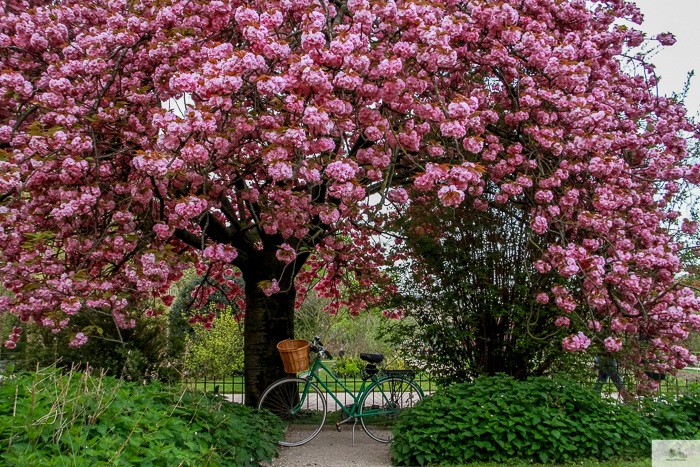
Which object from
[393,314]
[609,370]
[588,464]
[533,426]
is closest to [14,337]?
[393,314]

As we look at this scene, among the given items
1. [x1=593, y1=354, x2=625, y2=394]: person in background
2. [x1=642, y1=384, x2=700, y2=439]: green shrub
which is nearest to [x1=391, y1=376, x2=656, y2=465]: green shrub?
[x1=642, y1=384, x2=700, y2=439]: green shrub

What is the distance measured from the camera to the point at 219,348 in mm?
10672

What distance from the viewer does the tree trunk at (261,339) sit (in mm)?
6059

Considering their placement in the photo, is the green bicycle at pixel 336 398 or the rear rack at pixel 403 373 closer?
the green bicycle at pixel 336 398

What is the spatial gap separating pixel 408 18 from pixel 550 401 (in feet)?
11.7

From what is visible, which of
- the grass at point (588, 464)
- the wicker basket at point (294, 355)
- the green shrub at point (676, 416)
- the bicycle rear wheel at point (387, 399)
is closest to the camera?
the grass at point (588, 464)

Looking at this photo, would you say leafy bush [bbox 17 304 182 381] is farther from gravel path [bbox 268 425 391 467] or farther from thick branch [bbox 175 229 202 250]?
gravel path [bbox 268 425 391 467]

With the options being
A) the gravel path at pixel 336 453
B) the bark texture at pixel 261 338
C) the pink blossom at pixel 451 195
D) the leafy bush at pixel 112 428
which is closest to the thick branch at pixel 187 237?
the bark texture at pixel 261 338

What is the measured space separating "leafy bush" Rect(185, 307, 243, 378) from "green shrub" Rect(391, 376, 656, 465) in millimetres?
6683

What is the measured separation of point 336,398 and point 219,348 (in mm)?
5405

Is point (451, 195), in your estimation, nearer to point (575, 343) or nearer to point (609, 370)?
point (575, 343)

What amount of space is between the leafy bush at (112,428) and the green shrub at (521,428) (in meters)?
1.44

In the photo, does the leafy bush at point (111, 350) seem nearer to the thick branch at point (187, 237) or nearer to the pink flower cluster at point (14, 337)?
the pink flower cluster at point (14, 337)

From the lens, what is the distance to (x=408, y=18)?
12.9 ft
